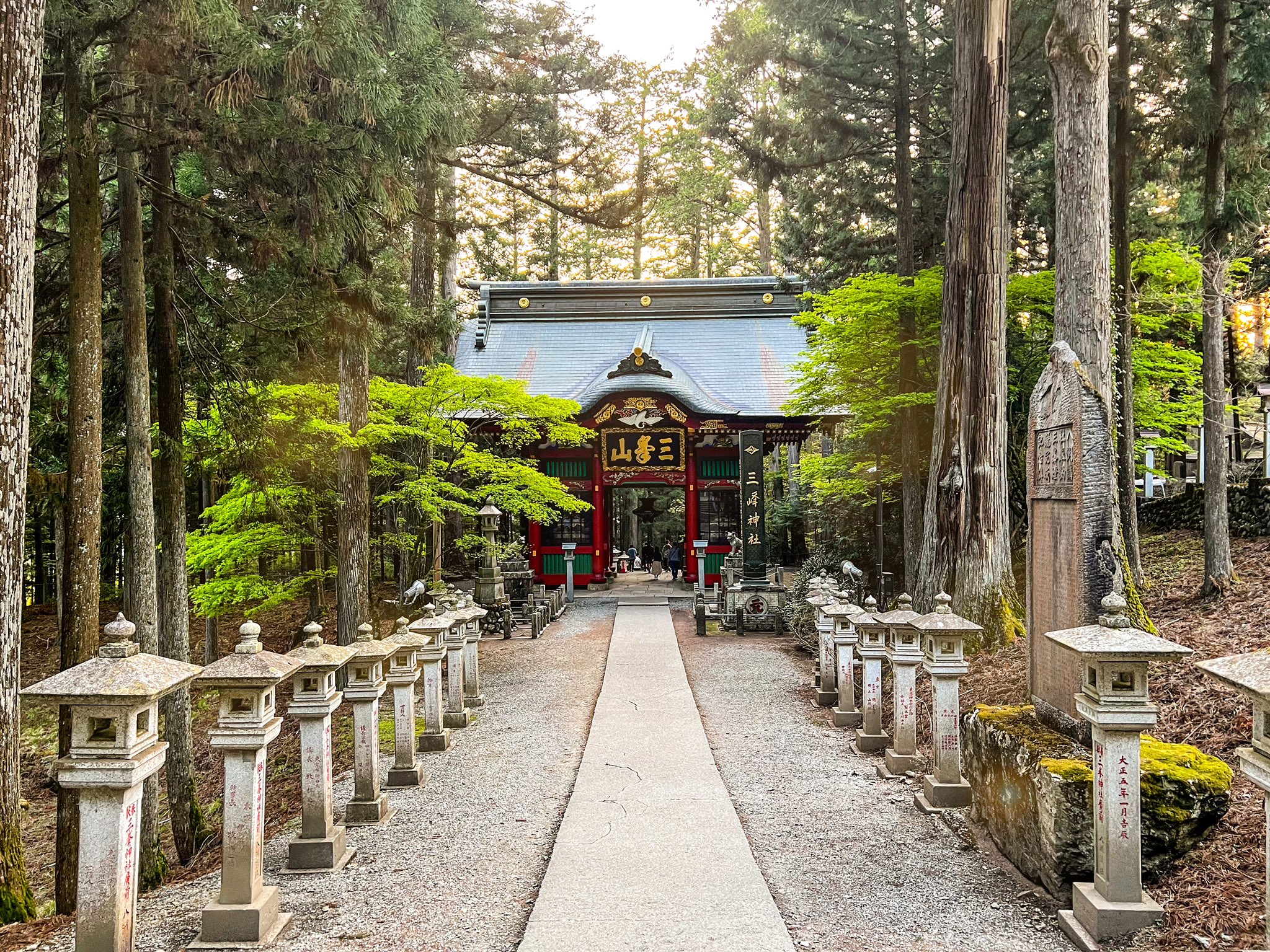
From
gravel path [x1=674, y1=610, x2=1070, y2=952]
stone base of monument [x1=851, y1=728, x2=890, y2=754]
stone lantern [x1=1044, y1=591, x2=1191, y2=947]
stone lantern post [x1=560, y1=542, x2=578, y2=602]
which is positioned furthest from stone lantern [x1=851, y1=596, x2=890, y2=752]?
stone lantern post [x1=560, y1=542, x2=578, y2=602]

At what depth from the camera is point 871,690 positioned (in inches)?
268

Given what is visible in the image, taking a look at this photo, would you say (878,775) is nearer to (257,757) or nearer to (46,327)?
(257,757)

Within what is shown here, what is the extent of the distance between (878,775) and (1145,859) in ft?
7.87

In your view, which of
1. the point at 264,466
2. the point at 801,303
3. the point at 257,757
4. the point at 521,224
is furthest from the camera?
the point at 521,224

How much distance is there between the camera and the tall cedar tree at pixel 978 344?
29.8 feet

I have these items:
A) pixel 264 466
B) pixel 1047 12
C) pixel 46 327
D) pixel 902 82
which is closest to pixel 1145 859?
pixel 264 466

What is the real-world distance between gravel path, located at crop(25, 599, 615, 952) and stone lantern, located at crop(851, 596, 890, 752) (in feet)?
7.98

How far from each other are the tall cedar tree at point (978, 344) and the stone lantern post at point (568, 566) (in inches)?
389

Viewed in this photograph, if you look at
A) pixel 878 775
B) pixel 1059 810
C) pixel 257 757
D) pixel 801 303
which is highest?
pixel 801 303

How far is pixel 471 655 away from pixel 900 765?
15.6ft

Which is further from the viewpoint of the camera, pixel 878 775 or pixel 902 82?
pixel 902 82

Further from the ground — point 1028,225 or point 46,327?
point 1028,225

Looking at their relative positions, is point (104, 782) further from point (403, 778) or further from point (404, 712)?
point (403, 778)

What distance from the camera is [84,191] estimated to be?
5.76 m
